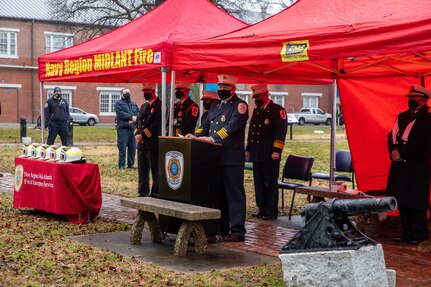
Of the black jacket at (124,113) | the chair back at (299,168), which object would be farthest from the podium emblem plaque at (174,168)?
the black jacket at (124,113)

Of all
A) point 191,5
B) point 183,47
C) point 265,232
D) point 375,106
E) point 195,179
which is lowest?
point 265,232

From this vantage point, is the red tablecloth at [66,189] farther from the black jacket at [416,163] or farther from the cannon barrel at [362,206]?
the cannon barrel at [362,206]

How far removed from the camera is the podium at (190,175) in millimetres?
8648

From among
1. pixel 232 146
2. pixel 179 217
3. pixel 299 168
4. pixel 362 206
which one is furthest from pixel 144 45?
pixel 362 206

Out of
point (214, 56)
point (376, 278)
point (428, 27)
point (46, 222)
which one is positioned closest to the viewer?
point (376, 278)

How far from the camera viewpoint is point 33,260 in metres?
7.78

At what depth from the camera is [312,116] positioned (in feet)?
202

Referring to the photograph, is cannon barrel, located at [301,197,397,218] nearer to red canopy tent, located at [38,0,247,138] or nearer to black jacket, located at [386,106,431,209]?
black jacket, located at [386,106,431,209]

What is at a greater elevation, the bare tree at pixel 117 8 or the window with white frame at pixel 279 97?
the bare tree at pixel 117 8

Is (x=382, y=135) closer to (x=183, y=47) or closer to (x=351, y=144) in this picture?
(x=351, y=144)

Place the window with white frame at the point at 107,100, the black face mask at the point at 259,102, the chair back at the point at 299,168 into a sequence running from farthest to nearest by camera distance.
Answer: the window with white frame at the point at 107,100 → the chair back at the point at 299,168 → the black face mask at the point at 259,102

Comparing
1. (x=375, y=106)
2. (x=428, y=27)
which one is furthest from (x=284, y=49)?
(x=375, y=106)

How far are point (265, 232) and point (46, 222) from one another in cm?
320

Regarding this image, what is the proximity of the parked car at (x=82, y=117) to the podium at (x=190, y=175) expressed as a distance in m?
41.9
